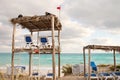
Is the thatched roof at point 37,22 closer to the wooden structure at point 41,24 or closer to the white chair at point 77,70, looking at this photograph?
the wooden structure at point 41,24

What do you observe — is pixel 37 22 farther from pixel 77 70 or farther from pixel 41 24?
pixel 77 70

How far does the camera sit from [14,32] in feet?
46.8

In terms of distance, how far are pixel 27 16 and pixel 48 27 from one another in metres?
2.74

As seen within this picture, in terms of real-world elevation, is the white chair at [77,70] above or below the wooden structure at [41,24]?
below

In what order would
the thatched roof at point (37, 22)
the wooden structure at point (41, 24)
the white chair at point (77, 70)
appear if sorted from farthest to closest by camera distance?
the white chair at point (77, 70) → the thatched roof at point (37, 22) → the wooden structure at point (41, 24)

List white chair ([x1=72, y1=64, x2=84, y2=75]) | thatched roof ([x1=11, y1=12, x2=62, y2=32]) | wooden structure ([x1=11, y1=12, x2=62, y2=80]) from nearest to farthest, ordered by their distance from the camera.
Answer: wooden structure ([x1=11, y1=12, x2=62, y2=80])
thatched roof ([x1=11, y1=12, x2=62, y2=32])
white chair ([x1=72, y1=64, x2=84, y2=75])

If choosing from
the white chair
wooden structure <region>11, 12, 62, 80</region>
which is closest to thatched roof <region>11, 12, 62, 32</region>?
wooden structure <region>11, 12, 62, 80</region>

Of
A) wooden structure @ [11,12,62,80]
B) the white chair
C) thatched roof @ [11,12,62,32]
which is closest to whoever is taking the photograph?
wooden structure @ [11,12,62,80]

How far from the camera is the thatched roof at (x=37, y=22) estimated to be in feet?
44.1

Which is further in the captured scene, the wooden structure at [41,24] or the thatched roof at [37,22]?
the thatched roof at [37,22]

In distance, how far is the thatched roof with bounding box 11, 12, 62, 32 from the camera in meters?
13.4

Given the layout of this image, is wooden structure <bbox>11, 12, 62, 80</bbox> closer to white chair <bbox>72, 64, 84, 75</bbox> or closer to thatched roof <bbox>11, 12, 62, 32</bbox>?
thatched roof <bbox>11, 12, 62, 32</bbox>

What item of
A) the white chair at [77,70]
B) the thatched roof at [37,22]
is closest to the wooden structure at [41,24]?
the thatched roof at [37,22]

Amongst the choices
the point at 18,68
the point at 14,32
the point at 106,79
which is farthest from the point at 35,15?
the point at 106,79
